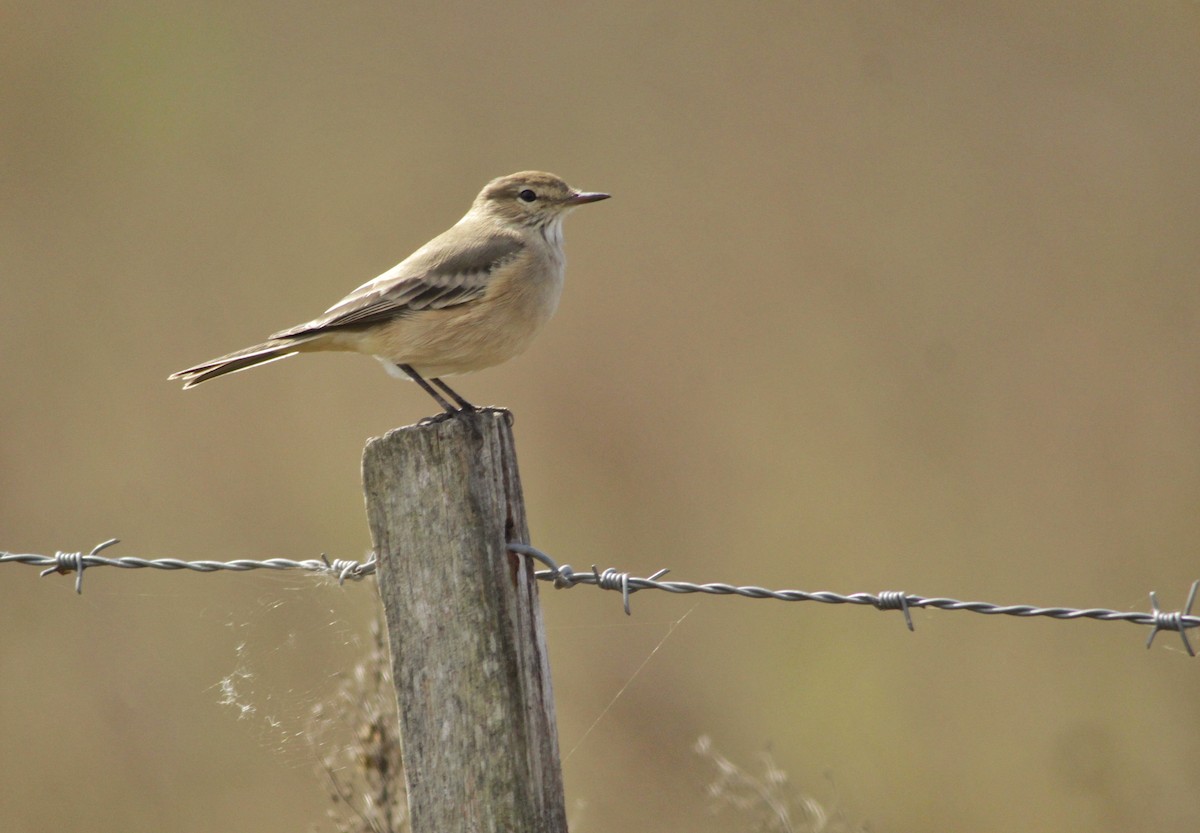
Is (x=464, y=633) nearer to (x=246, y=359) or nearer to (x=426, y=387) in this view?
(x=246, y=359)

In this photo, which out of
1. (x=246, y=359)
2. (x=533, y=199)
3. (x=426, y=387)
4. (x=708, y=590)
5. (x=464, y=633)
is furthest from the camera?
(x=533, y=199)

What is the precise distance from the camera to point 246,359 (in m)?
4.04

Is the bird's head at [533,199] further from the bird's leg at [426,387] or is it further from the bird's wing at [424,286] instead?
the bird's leg at [426,387]

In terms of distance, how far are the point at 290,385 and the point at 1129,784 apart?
5495mm

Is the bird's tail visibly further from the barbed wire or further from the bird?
the barbed wire

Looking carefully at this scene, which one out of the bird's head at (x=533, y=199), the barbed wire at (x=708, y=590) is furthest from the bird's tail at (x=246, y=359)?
the bird's head at (x=533, y=199)

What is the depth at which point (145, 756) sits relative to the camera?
661cm

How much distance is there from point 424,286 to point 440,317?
152mm

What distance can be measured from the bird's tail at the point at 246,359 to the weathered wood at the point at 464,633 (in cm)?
163

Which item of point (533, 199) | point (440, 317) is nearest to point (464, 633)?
point (440, 317)

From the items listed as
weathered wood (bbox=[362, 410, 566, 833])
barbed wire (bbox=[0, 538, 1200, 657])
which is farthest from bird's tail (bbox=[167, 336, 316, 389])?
weathered wood (bbox=[362, 410, 566, 833])

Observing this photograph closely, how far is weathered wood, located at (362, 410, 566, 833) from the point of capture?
2.42m

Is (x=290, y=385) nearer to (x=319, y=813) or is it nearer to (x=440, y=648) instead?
(x=319, y=813)

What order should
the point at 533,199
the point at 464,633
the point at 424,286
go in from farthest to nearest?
1. the point at 533,199
2. the point at 424,286
3. the point at 464,633
